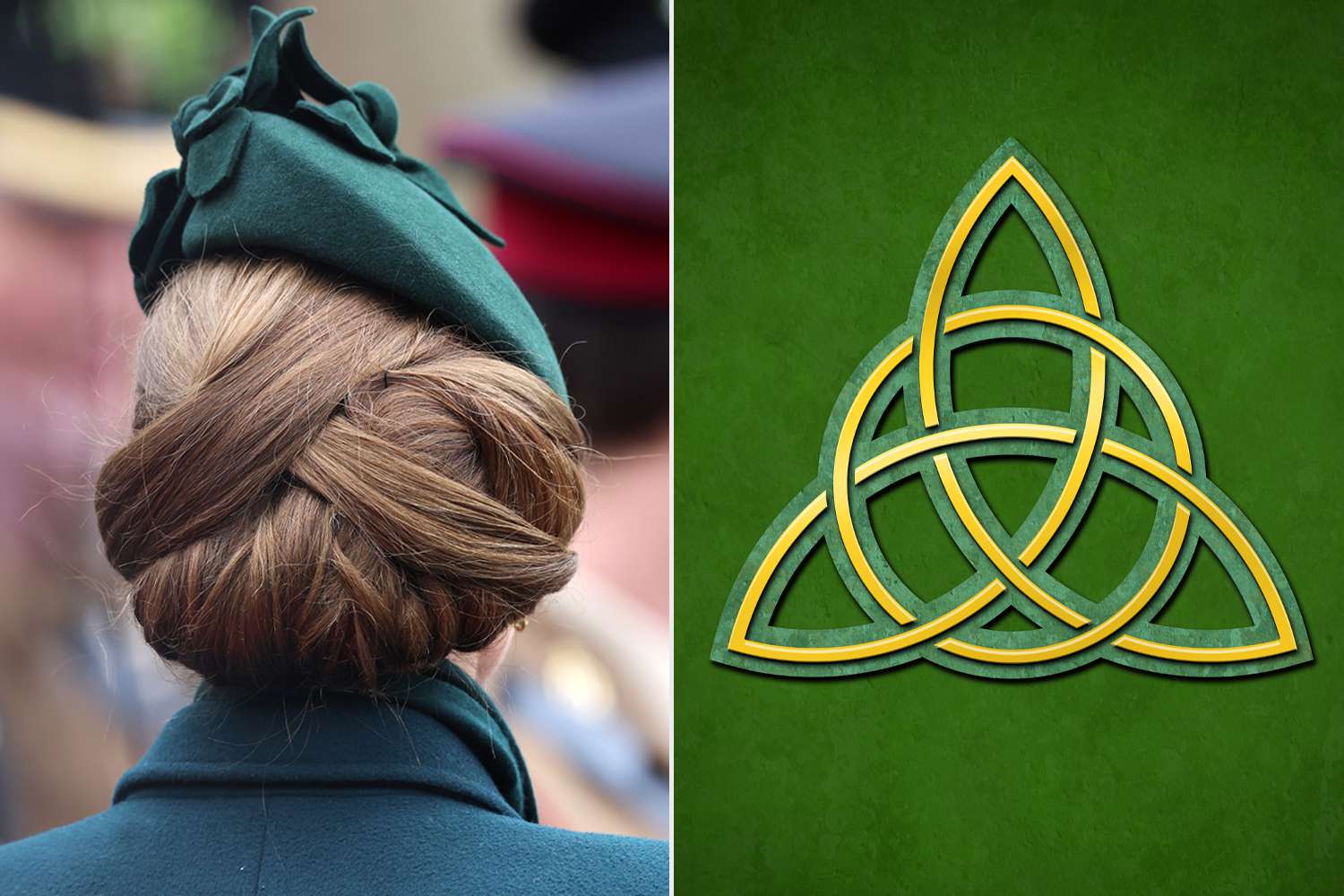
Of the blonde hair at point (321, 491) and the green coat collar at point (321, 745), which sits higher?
the blonde hair at point (321, 491)

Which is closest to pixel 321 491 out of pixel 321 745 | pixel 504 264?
pixel 321 745

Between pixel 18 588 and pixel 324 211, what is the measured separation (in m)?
3.14

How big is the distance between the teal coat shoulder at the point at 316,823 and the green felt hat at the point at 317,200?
410 millimetres

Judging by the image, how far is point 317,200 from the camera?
1387mm

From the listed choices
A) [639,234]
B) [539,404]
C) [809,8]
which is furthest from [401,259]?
[639,234]

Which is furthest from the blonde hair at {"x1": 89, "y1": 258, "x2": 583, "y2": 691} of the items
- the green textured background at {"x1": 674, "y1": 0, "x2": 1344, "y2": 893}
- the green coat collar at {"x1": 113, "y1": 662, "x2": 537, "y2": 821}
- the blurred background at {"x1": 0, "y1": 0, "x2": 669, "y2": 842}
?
the blurred background at {"x1": 0, "y1": 0, "x2": 669, "y2": 842}

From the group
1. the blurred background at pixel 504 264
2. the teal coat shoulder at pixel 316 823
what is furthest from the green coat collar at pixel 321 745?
the blurred background at pixel 504 264

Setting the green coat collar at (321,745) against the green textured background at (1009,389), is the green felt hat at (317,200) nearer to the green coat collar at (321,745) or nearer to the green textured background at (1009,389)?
the green coat collar at (321,745)

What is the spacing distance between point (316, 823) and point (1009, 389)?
111 centimetres

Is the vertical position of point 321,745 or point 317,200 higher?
point 317,200

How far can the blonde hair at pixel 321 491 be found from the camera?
1224 millimetres

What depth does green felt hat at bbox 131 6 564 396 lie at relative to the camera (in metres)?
1.37

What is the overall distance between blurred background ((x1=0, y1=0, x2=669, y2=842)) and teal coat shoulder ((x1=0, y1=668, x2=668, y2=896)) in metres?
2.26

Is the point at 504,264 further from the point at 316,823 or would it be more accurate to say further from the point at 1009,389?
the point at 316,823
